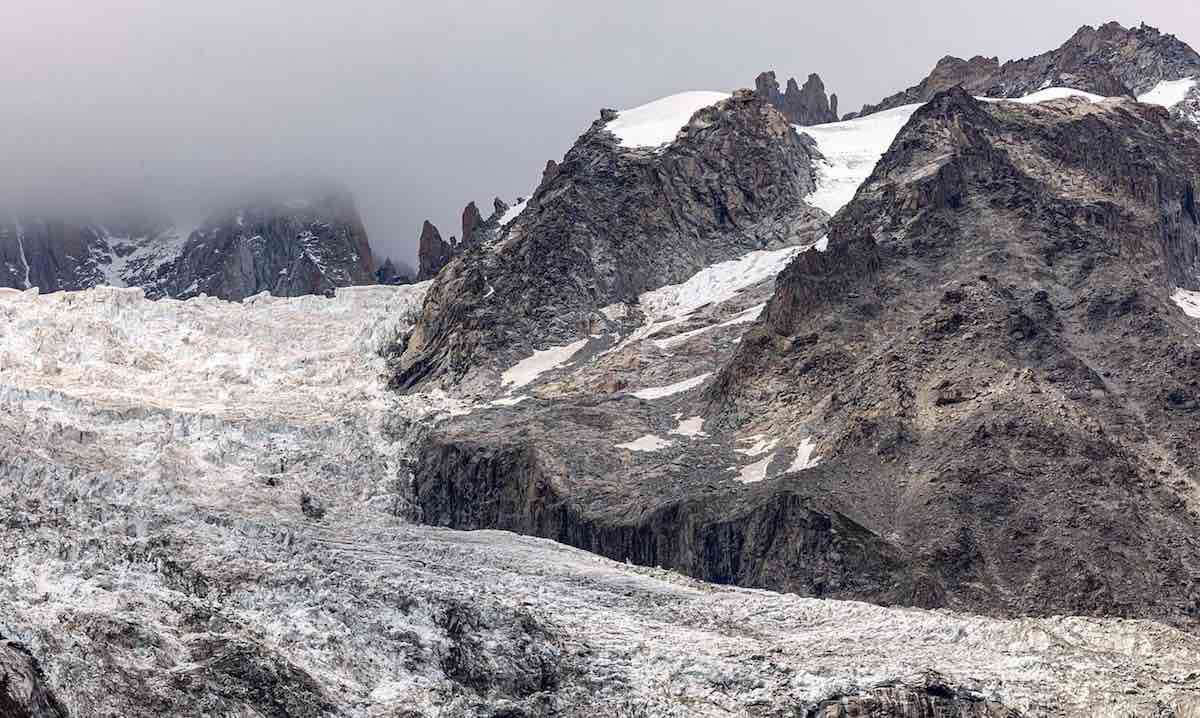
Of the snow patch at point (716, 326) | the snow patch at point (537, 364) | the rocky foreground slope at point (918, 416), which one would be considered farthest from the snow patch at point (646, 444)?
the snow patch at point (537, 364)

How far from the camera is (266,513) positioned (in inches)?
5389

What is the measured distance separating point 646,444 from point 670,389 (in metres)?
15.1

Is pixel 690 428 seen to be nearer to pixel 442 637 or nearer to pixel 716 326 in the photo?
pixel 716 326

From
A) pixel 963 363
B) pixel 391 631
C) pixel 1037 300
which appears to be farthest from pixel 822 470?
pixel 391 631

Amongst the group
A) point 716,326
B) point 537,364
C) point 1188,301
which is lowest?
point 537,364

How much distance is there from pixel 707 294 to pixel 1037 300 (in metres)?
44.2

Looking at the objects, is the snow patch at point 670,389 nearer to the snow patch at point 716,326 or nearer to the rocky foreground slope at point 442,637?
the snow patch at point 716,326

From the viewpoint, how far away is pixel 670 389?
170 m

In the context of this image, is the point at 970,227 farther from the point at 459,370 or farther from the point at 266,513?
the point at 266,513

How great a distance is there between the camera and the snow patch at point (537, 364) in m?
184

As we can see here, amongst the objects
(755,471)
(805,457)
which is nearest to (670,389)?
(755,471)

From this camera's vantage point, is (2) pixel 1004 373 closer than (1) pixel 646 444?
Yes

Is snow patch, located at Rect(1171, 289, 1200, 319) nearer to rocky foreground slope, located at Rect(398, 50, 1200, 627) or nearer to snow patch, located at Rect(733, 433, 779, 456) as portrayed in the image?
rocky foreground slope, located at Rect(398, 50, 1200, 627)

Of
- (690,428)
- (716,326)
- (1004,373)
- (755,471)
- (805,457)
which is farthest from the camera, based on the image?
(716,326)
